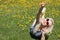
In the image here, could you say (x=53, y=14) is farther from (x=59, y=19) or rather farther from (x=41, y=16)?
(x=41, y=16)

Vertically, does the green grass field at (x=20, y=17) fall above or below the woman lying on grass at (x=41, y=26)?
below

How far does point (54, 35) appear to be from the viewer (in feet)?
37.2

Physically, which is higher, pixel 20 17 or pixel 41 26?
pixel 41 26

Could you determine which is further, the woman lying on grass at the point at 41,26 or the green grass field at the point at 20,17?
the green grass field at the point at 20,17

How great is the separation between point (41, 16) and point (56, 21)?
5.71 metres

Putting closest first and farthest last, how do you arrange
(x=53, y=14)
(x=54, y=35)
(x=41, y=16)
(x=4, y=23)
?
(x=41, y=16) < (x=54, y=35) < (x=4, y=23) < (x=53, y=14)

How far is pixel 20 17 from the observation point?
13.7 metres

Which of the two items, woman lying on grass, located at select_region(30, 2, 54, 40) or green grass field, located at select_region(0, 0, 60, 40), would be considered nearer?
woman lying on grass, located at select_region(30, 2, 54, 40)

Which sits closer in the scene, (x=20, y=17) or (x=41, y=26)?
(x=41, y=26)

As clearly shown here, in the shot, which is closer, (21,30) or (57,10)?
(21,30)

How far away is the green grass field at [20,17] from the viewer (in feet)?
37.5

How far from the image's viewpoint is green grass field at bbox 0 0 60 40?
37.5ft

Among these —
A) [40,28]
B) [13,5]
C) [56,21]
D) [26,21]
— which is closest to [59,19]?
[56,21]

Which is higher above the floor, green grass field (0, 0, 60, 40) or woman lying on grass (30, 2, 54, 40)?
woman lying on grass (30, 2, 54, 40)
